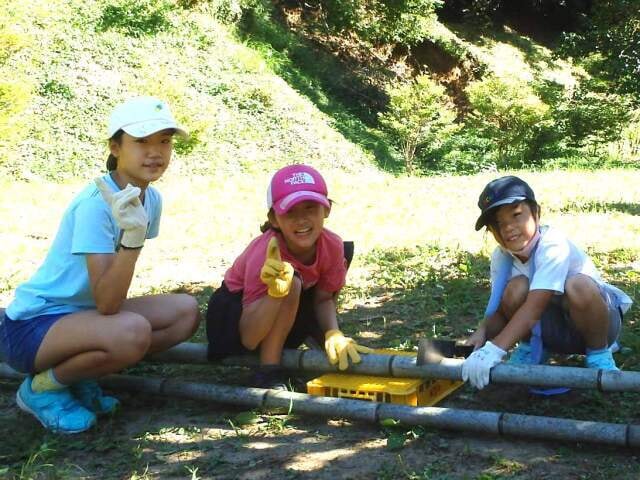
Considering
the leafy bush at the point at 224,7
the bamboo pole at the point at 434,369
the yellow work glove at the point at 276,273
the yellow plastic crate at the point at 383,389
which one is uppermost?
the leafy bush at the point at 224,7

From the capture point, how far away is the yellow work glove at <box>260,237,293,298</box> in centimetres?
299

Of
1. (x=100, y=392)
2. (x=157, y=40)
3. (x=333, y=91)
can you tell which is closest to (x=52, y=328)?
(x=100, y=392)

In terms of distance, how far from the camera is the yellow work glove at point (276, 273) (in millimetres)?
2988

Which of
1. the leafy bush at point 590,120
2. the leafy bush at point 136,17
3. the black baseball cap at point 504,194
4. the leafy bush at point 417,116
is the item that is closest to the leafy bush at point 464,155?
the leafy bush at point 417,116

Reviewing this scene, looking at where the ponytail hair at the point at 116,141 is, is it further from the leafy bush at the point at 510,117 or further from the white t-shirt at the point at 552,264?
the leafy bush at the point at 510,117

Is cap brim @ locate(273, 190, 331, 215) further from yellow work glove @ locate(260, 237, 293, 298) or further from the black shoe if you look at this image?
the black shoe

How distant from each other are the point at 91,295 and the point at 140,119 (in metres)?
0.71

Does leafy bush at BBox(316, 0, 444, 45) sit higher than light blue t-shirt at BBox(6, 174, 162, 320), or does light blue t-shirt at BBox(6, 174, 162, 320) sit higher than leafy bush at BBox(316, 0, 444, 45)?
leafy bush at BBox(316, 0, 444, 45)

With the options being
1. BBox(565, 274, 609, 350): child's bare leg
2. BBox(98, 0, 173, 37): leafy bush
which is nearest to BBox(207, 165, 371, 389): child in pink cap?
BBox(565, 274, 609, 350): child's bare leg

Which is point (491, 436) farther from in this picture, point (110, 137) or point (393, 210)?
point (393, 210)

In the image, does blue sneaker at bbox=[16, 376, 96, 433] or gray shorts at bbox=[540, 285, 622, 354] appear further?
gray shorts at bbox=[540, 285, 622, 354]

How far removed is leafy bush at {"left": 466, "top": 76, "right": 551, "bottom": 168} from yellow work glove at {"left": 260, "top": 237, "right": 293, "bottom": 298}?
15.5 metres

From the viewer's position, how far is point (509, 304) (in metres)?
3.21

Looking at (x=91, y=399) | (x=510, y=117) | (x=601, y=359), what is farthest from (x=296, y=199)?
(x=510, y=117)
